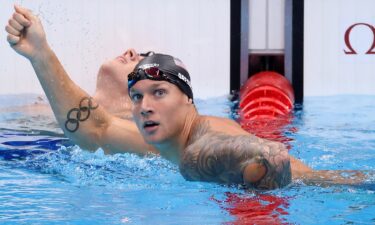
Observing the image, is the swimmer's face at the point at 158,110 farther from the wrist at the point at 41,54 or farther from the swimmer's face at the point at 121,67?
the swimmer's face at the point at 121,67

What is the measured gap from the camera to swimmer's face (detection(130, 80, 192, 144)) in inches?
116

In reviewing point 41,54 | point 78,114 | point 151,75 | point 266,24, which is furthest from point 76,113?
point 266,24

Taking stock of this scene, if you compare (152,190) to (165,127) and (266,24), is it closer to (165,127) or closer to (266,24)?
(165,127)

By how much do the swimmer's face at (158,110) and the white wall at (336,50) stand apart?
251 cm

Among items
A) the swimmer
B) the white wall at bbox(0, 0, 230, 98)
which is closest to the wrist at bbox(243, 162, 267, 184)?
the swimmer

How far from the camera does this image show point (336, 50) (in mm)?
5395

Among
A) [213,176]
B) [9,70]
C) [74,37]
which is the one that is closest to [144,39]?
[74,37]

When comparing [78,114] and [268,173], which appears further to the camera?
[78,114]

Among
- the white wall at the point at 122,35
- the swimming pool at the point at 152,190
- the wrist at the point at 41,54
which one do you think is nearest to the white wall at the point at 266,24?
the white wall at the point at 122,35

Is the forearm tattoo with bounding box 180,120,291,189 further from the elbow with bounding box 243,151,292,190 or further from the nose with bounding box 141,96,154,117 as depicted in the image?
the nose with bounding box 141,96,154,117

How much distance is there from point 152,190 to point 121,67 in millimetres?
1611

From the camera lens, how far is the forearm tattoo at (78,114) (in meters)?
3.65

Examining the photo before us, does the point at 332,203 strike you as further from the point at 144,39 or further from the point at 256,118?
the point at 144,39

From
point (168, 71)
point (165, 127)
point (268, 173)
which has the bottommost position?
point (268, 173)
